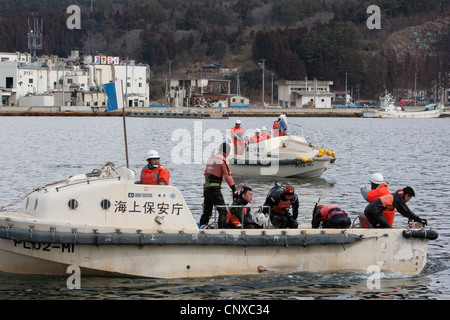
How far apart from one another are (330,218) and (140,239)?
3718 mm

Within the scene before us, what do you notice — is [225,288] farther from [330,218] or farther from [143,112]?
[143,112]

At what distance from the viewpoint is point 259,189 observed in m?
28.1

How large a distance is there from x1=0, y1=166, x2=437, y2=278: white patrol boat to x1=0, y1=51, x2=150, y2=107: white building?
4301 inches

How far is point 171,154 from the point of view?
49438mm

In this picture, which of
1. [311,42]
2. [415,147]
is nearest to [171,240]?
[415,147]

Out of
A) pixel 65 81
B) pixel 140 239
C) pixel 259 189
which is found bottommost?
pixel 259 189

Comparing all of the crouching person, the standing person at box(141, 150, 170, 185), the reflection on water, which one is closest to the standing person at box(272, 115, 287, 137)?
the crouching person

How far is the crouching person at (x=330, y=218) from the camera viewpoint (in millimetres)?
14729

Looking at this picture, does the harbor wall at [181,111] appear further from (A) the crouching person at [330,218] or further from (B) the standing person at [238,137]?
(A) the crouching person at [330,218]

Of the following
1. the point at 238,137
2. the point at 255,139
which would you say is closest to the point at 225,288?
the point at 238,137

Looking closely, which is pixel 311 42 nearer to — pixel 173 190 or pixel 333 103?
pixel 333 103

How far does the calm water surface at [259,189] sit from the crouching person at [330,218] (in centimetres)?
95

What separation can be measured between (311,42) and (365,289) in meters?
183

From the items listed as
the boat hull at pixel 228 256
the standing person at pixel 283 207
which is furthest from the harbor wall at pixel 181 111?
the boat hull at pixel 228 256
